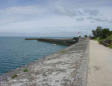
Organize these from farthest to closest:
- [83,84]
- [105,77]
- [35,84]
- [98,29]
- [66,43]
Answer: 1. [98,29]
2. [66,43]
3. [105,77]
4. [35,84]
5. [83,84]

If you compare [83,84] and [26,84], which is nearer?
[83,84]

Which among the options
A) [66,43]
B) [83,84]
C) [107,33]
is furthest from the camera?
[66,43]

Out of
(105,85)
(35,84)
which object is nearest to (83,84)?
(105,85)

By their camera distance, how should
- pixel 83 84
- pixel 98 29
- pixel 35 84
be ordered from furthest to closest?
pixel 98 29 → pixel 35 84 → pixel 83 84

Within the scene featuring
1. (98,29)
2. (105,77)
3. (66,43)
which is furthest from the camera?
(98,29)

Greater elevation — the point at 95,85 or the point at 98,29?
the point at 98,29

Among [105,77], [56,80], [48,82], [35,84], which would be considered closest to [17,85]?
[35,84]

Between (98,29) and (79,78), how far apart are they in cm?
4903

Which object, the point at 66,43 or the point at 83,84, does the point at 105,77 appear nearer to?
the point at 83,84

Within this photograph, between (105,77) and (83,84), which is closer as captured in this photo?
(83,84)

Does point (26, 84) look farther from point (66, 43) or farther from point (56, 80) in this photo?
point (66, 43)

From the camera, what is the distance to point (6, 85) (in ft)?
13.5

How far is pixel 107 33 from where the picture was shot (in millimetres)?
35719

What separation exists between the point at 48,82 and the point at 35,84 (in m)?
0.41
